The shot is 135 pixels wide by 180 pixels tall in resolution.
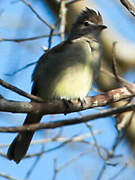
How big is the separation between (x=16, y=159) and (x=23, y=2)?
194 centimetres

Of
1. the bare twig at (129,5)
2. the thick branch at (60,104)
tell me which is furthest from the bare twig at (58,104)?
the bare twig at (129,5)

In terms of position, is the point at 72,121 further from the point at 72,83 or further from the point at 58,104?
the point at 72,83

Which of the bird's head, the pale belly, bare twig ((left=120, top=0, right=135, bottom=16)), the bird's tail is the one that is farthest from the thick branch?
the bird's head

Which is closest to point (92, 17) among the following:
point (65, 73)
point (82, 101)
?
point (65, 73)

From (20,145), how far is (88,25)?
1.78 meters

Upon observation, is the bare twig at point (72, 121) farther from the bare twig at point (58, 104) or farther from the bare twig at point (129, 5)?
the bare twig at point (129, 5)

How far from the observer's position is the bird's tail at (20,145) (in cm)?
428

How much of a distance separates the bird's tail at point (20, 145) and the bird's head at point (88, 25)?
1207 millimetres

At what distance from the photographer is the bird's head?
5.41 meters

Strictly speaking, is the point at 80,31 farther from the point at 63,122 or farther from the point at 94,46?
the point at 63,122

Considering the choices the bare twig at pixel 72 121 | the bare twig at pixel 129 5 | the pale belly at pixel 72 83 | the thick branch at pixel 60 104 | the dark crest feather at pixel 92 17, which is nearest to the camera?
the bare twig at pixel 72 121

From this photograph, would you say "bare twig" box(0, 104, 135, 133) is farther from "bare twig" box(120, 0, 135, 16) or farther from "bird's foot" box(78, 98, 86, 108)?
"bird's foot" box(78, 98, 86, 108)

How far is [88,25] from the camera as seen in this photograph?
5.50 metres

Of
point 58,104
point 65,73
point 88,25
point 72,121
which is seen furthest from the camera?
point 88,25
